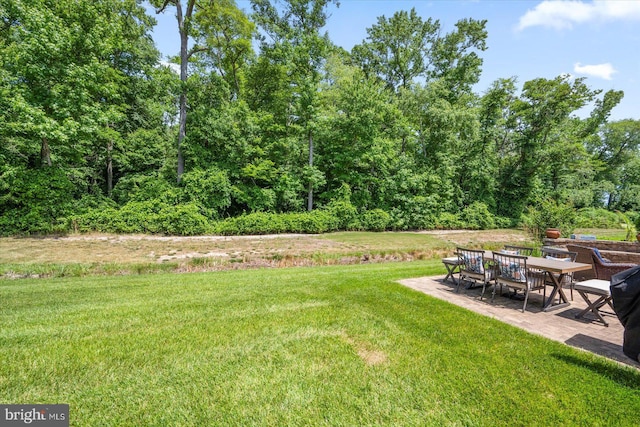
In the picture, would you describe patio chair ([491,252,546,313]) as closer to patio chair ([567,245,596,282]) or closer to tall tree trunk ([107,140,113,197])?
patio chair ([567,245,596,282])

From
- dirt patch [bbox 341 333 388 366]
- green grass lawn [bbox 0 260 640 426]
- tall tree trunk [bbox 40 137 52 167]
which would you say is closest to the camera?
green grass lawn [bbox 0 260 640 426]

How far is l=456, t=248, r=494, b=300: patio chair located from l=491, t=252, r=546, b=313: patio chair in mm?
215

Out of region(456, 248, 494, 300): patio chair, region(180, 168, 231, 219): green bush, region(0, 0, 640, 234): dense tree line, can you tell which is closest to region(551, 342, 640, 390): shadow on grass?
region(456, 248, 494, 300): patio chair

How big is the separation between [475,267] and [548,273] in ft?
Answer: 3.61

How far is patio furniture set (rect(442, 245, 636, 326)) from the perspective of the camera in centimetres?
395

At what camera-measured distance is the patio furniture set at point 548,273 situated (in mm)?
3949

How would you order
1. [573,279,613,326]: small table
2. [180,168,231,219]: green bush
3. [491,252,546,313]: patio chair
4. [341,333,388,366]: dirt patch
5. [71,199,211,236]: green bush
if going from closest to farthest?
[341,333,388,366]: dirt patch → [573,279,613,326]: small table → [491,252,546,313]: patio chair → [71,199,211,236]: green bush → [180,168,231,219]: green bush

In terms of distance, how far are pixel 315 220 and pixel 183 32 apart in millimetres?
14136

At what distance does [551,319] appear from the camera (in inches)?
160

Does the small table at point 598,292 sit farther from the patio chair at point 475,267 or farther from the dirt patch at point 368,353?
the dirt patch at point 368,353

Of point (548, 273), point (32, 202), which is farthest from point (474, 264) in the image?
point (32, 202)

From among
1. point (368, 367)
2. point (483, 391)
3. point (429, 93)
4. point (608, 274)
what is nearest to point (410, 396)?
point (368, 367)

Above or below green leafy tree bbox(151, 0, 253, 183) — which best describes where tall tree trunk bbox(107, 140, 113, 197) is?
below

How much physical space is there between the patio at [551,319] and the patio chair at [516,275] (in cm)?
25
